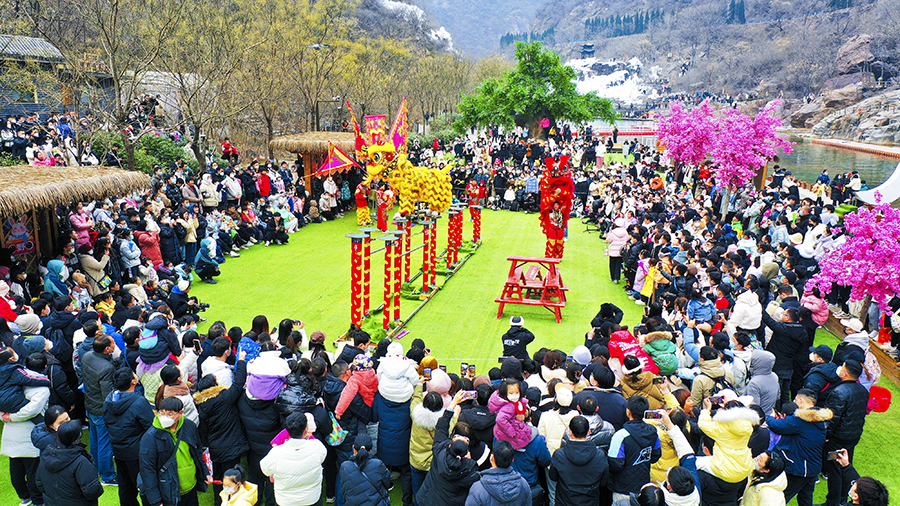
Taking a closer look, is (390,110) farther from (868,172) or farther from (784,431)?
(784,431)

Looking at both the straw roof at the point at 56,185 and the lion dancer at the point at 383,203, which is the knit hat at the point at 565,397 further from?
the lion dancer at the point at 383,203

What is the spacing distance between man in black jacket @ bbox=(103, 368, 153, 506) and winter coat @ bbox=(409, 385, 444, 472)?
2.07 m

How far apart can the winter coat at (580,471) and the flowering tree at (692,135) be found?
13660mm

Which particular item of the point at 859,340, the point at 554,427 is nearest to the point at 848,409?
the point at 859,340

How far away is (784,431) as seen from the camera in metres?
4.70

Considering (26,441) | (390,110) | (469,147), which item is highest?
(390,110)

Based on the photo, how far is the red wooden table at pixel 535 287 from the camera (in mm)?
9703

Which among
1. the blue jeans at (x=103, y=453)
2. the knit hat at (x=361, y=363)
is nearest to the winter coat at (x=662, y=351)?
the knit hat at (x=361, y=363)

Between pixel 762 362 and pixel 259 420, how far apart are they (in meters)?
4.65

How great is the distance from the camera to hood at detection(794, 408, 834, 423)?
450 cm

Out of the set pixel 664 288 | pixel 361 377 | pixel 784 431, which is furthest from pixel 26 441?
pixel 664 288

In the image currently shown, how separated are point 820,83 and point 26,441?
77800 millimetres

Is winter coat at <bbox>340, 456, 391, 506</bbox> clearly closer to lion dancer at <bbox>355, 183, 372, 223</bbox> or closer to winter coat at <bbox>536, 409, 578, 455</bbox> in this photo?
winter coat at <bbox>536, 409, 578, 455</bbox>

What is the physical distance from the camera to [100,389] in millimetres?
5117
